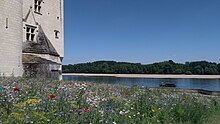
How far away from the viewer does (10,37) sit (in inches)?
706

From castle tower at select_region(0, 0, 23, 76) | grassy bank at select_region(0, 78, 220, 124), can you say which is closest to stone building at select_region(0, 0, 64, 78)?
castle tower at select_region(0, 0, 23, 76)

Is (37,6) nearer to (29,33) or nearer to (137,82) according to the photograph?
(29,33)

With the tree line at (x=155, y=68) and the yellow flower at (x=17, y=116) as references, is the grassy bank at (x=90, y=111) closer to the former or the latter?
the yellow flower at (x=17, y=116)

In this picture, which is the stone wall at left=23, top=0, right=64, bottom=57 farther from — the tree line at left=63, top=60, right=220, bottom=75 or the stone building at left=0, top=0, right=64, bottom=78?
the tree line at left=63, top=60, right=220, bottom=75

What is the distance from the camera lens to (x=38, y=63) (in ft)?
67.1

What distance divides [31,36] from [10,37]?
5.90 meters

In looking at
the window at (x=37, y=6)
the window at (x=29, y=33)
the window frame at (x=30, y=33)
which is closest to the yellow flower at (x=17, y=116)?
the window frame at (x=30, y=33)

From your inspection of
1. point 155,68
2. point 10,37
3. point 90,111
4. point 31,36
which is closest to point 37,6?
point 31,36

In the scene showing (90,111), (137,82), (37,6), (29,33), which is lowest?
(90,111)

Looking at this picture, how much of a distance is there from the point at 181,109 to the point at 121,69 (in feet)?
372

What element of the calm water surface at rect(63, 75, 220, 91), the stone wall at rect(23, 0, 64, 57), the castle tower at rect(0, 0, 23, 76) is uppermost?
the stone wall at rect(23, 0, 64, 57)

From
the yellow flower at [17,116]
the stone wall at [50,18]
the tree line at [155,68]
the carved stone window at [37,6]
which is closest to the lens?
the yellow flower at [17,116]

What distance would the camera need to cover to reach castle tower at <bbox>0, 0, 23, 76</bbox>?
17266mm

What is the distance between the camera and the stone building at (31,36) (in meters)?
17.6
